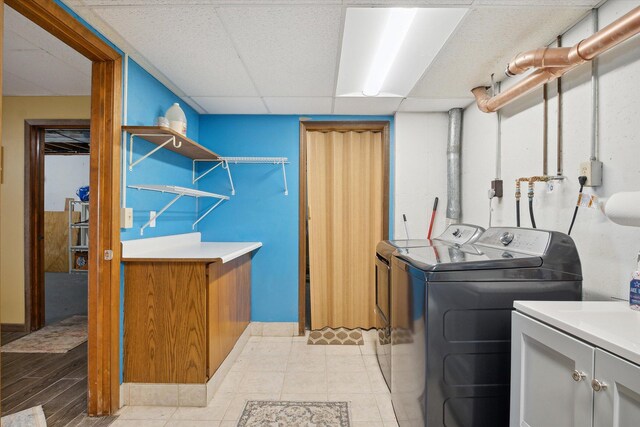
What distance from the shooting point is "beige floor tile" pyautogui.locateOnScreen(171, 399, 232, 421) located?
6.15 ft

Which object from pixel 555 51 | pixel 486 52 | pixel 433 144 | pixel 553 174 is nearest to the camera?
pixel 555 51

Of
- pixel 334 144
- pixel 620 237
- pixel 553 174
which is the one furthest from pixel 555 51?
pixel 334 144

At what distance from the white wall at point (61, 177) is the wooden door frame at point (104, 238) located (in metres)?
6.87

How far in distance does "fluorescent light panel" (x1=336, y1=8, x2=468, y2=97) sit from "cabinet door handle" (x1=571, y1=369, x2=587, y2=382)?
155cm

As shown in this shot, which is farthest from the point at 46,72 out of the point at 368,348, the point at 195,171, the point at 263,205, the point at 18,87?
the point at 368,348

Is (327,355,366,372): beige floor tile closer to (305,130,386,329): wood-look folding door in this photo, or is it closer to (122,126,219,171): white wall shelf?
(305,130,386,329): wood-look folding door

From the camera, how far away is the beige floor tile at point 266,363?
2.47 meters

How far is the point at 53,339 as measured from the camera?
2.93 metres

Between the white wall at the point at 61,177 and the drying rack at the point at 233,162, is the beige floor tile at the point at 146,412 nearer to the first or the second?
the drying rack at the point at 233,162

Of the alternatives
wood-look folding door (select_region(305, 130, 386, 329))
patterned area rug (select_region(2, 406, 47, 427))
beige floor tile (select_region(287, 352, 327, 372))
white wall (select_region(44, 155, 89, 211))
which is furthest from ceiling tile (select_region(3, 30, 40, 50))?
white wall (select_region(44, 155, 89, 211))

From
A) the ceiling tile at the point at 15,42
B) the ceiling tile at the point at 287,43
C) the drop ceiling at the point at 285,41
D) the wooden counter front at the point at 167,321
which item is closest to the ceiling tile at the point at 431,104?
the drop ceiling at the point at 285,41

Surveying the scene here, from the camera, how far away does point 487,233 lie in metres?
1.98

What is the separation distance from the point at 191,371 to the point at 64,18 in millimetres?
2009

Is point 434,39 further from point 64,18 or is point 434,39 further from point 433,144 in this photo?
point 64,18
